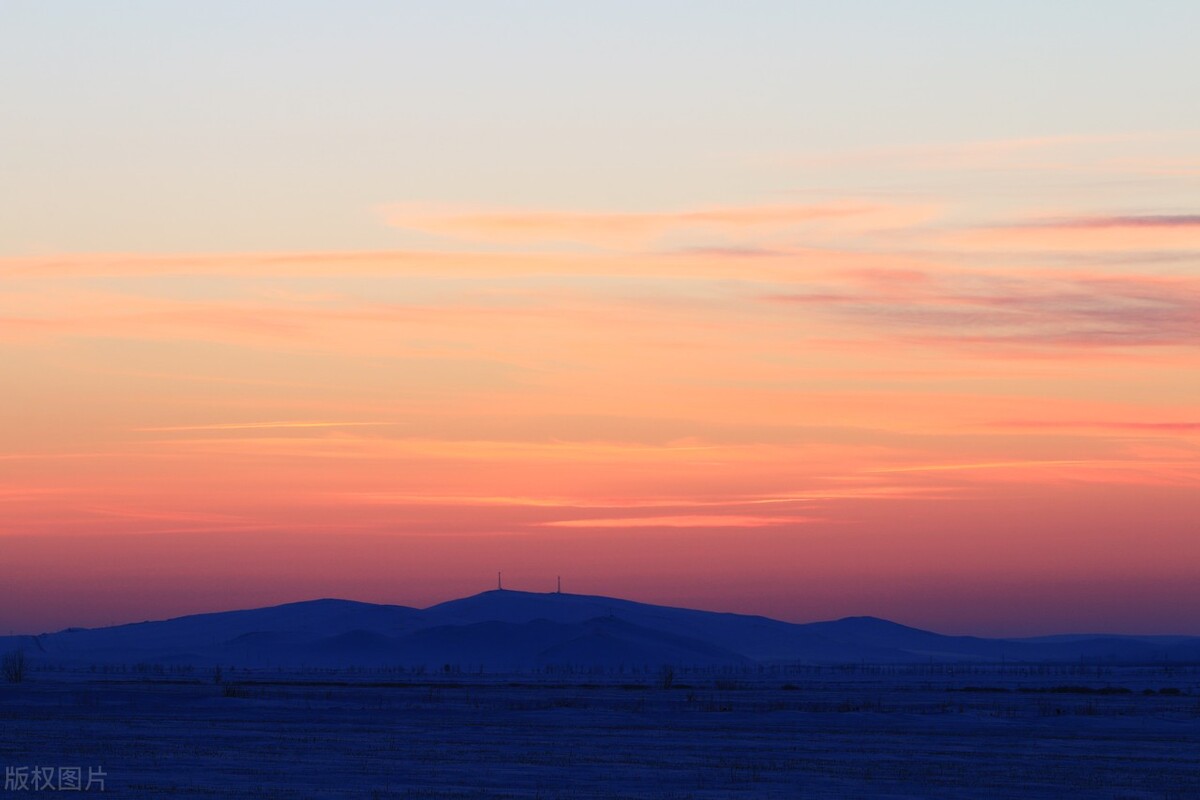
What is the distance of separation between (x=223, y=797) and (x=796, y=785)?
1383 centimetres

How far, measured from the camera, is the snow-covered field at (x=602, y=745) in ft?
134

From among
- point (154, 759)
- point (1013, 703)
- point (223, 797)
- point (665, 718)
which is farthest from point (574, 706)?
point (223, 797)

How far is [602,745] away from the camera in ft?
175

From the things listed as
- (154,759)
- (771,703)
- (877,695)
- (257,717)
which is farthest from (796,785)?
(877,695)

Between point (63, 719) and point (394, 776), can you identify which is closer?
point (394, 776)

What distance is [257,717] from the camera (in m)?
67.9

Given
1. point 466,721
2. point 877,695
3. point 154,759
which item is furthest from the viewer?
point 877,695

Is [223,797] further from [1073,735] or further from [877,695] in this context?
[877,695]

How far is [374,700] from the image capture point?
84.6m

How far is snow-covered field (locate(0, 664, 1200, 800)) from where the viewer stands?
40.9 meters

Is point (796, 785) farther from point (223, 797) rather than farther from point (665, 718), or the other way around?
point (665, 718)

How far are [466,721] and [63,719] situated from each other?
49.3ft

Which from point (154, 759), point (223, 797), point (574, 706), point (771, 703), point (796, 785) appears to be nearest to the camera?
point (223, 797)

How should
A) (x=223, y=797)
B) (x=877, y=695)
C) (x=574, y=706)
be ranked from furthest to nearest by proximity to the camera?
1. (x=877, y=695)
2. (x=574, y=706)
3. (x=223, y=797)
